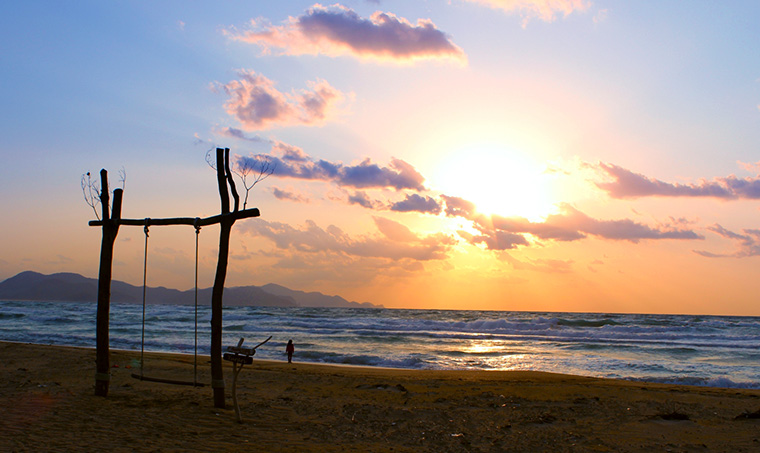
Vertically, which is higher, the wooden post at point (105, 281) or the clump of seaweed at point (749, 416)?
the wooden post at point (105, 281)

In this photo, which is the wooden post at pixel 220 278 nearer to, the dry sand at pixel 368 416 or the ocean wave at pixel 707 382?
the dry sand at pixel 368 416

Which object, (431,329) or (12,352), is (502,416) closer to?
(12,352)

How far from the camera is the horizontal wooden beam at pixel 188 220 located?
8531 mm

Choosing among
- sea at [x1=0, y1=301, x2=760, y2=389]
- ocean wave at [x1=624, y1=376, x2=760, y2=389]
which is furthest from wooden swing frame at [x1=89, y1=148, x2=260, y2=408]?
ocean wave at [x1=624, y1=376, x2=760, y2=389]

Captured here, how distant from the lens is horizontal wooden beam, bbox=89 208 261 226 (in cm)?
853

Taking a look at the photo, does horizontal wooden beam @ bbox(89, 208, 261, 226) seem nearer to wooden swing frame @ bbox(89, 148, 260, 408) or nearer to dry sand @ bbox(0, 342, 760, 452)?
wooden swing frame @ bbox(89, 148, 260, 408)

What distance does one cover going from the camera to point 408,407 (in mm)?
9891

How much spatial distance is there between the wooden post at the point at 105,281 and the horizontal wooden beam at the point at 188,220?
184 mm

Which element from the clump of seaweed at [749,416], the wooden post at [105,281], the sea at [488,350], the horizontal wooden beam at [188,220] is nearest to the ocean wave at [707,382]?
the sea at [488,350]

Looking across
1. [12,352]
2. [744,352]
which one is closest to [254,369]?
[12,352]

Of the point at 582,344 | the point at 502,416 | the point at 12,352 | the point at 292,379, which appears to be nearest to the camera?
the point at 502,416

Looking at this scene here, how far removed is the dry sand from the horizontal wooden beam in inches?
130

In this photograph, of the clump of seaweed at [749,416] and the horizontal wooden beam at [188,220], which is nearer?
the horizontal wooden beam at [188,220]

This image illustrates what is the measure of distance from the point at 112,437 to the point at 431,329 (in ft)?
124
